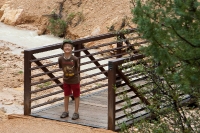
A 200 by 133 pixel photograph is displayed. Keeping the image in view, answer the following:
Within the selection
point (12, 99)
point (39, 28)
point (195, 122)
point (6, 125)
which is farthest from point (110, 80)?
point (39, 28)

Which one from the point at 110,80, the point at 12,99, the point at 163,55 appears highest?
the point at 163,55

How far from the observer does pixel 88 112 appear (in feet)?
28.3

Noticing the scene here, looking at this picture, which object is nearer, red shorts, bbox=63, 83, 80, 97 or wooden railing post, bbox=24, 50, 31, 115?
red shorts, bbox=63, 83, 80, 97

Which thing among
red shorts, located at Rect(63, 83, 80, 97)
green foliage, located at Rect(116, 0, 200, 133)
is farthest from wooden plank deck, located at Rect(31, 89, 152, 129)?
green foliage, located at Rect(116, 0, 200, 133)

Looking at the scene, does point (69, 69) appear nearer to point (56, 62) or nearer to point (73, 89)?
point (73, 89)

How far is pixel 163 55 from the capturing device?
4156 millimetres

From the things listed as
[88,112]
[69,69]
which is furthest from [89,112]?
[69,69]

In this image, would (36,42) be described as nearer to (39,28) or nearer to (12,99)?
(39,28)

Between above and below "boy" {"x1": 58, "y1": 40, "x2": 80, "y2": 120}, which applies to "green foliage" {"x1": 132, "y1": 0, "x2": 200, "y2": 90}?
above

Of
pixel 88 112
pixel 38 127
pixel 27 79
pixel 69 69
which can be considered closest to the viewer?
pixel 38 127

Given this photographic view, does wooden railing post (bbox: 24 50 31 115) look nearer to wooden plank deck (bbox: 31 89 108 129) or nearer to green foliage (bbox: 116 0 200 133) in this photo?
wooden plank deck (bbox: 31 89 108 129)

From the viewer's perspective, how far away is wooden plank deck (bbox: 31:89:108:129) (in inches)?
320

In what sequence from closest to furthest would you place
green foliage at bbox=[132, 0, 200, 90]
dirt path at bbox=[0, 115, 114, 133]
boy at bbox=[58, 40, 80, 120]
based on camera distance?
1. green foliage at bbox=[132, 0, 200, 90]
2. dirt path at bbox=[0, 115, 114, 133]
3. boy at bbox=[58, 40, 80, 120]

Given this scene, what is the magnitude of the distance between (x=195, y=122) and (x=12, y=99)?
6.77 meters
